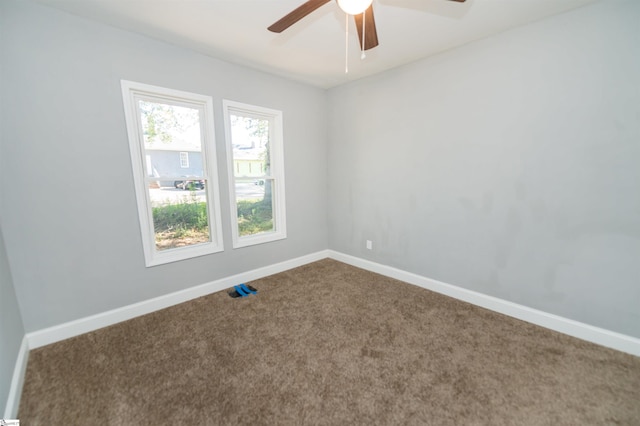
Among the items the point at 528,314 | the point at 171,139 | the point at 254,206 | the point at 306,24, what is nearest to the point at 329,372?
the point at 528,314

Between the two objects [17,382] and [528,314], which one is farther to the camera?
[528,314]

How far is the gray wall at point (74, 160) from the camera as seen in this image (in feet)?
5.96

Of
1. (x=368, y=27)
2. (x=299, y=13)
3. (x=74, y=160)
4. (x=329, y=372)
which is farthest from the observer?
(x=74, y=160)

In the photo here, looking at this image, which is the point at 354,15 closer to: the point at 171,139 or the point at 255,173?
the point at 171,139

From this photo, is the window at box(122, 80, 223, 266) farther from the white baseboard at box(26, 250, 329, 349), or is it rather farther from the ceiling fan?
the ceiling fan

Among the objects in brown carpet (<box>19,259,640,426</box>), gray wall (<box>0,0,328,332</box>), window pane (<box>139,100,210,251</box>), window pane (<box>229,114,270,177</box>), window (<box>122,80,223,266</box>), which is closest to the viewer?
brown carpet (<box>19,259,640,426</box>)

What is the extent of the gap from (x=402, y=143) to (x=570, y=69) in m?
1.45

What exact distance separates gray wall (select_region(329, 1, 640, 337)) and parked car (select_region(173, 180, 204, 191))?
2135 mm

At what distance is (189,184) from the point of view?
271 cm

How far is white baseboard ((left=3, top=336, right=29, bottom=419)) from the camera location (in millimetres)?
1367

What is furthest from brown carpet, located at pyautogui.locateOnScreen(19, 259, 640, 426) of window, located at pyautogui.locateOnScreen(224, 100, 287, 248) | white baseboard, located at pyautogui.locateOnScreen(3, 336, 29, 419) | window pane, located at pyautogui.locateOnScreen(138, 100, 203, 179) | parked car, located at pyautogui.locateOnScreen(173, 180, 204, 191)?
window pane, located at pyautogui.locateOnScreen(138, 100, 203, 179)

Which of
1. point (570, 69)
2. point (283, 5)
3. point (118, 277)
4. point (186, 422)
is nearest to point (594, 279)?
point (570, 69)

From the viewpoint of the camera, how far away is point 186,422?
139 cm

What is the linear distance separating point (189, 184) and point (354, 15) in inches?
86.2
